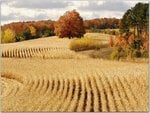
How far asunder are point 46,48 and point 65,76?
3576 cm

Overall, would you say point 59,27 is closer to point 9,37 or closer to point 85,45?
point 9,37

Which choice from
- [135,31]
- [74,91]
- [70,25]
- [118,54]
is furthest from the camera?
[70,25]

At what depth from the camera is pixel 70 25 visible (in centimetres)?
7844

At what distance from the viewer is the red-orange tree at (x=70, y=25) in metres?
77.9

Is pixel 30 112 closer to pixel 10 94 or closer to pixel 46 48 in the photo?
pixel 10 94

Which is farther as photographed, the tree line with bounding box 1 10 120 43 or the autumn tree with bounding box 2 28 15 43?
the autumn tree with bounding box 2 28 15 43

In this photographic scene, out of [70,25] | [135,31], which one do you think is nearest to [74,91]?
[135,31]

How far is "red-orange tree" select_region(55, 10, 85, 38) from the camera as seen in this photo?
7794 cm

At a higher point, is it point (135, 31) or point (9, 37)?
point (135, 31)

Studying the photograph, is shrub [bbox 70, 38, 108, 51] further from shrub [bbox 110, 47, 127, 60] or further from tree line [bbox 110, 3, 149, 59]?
shrub [bbox 110, 47, 127, 60]

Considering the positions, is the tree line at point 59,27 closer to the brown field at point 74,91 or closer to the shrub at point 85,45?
the shrub at point 85,45

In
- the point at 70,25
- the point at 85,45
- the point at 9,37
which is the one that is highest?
the point at 70,25

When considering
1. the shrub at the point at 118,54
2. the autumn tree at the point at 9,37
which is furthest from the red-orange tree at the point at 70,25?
the shrub at the point at 118,54

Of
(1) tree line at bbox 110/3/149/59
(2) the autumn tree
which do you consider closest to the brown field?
(1) tree line at bbox 110/3/149/59
